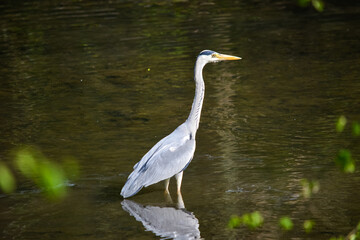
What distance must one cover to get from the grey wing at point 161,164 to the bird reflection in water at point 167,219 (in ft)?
0.61

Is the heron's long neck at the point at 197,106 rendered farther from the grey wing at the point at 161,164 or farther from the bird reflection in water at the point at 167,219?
the bird reflection in water at the point at 167,219

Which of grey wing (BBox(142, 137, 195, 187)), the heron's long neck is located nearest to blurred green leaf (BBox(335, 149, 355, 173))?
grey wing (BBox(142, 137, 195, 187))

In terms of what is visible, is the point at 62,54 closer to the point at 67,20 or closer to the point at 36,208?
the point at 67,20

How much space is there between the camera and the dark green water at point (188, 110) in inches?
222

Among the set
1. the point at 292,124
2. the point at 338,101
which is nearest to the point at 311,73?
the point at 338,101

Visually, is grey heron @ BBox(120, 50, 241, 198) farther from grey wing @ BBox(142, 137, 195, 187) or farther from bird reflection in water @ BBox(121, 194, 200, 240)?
bird reflection in water @ BBox(121, 194, 200, 240)

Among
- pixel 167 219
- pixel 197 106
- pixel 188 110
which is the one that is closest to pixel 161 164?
pixel 167 219

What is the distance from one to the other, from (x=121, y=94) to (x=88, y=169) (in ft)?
11.5

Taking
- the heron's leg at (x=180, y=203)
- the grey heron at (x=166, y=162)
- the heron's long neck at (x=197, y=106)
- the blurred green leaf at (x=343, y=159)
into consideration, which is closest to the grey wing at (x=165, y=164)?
the grey heron at (x=166, y=162)

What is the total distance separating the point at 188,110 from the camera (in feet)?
30.1

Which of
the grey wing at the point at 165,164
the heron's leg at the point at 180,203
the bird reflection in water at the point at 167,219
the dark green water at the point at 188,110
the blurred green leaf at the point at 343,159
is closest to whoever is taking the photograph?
the blurred green leaf at the point at 343,159

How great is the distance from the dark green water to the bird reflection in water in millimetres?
42

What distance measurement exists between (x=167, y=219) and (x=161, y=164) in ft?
2.16

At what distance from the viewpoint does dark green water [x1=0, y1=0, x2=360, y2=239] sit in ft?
18.5
